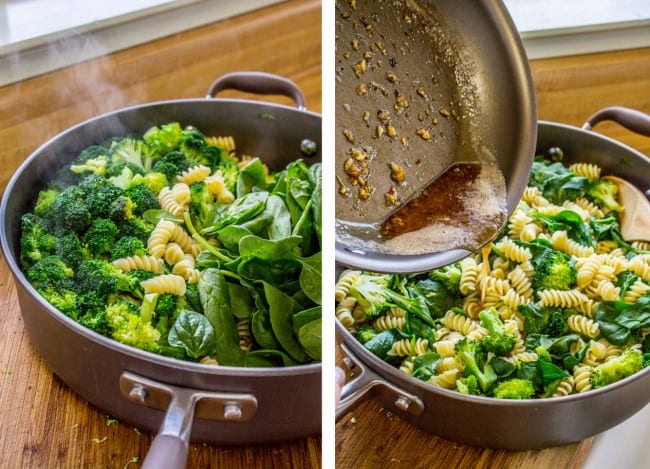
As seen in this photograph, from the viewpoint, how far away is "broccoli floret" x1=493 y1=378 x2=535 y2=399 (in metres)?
0.73

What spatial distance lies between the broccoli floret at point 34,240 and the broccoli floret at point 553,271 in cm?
55

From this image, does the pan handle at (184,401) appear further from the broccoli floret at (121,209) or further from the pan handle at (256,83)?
the pan handle at (256,83)

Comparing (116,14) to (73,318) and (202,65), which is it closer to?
(202,65)

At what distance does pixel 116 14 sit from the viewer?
2.81 feet

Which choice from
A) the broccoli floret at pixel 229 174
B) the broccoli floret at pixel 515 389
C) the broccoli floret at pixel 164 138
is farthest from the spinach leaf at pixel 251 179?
the broccoli floret at pixel 515 389

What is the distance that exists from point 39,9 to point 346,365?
0.52 metres

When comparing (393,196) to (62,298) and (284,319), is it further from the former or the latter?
(62,298)

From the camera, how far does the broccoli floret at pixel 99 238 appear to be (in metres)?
0.79

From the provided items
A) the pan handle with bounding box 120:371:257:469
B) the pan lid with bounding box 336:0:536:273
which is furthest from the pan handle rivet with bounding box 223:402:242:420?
the pan lid with bounding box 336:0:536:273

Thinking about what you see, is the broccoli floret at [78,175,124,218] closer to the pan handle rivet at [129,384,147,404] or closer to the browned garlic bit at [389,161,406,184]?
the pan handle rivet at [129,384,147,404]

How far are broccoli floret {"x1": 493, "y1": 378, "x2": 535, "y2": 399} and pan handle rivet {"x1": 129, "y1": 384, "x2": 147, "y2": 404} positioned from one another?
36 cm

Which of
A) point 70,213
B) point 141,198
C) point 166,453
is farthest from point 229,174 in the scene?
point 166,453

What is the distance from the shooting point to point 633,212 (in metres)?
0.74

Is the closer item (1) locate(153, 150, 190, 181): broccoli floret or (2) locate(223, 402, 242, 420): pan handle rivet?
(2) locate(223, 402, 242, 420): pan handle rivet
